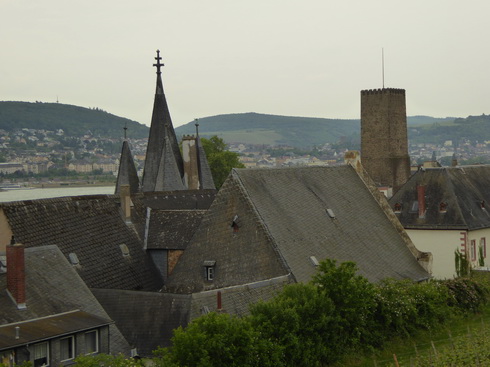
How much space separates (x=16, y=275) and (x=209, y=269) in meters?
7.94

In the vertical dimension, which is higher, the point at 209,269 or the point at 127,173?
the point at 127,173

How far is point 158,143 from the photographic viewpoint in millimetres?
48750

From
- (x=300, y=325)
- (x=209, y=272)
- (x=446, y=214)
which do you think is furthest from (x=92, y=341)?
(x=446, y=214)

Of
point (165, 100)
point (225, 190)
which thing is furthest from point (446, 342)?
point (165, 100)

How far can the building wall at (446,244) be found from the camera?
48969 mm

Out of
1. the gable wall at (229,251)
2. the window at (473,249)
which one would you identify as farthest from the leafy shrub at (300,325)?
the window at (473,249)

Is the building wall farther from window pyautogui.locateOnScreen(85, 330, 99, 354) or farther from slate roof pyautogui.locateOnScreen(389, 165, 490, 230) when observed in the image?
window pyautogui.locateOnScreen(85, 330, 99, 354)

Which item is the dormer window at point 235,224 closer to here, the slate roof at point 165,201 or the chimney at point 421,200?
the slate roof at point 165,201

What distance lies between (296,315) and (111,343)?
549cm

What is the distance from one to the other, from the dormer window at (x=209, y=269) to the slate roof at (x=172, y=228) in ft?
16.8

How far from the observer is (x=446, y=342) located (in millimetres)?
28469

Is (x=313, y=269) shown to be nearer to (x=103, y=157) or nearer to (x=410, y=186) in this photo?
(x=410, y=186)

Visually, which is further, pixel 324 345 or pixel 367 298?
pixel 367 298

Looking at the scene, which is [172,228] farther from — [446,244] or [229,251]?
[446,244]
